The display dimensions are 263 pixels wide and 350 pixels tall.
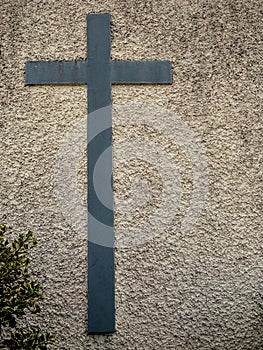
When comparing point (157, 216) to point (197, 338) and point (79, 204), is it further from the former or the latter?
point (197, 338)

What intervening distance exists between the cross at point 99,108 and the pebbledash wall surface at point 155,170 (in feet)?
0.14

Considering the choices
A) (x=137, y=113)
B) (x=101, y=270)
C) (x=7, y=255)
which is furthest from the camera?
(x=137, y=113)

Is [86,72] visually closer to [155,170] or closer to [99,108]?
[99,108]

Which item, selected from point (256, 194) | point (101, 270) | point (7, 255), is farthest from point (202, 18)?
point (7, 255)

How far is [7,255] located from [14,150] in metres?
0.69

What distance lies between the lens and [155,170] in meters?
2.28

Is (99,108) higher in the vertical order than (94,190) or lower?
higher

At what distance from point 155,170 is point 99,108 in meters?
0.44

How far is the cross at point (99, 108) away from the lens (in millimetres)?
2156

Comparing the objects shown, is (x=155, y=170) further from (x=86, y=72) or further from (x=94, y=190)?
(x=86, y=72)

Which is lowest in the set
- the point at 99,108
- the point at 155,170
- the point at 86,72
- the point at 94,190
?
the point at 94,190

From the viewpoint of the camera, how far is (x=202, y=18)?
2398mm

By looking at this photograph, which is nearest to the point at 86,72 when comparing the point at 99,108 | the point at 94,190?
the point at 99,108

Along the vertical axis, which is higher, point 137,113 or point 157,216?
point 137,113
